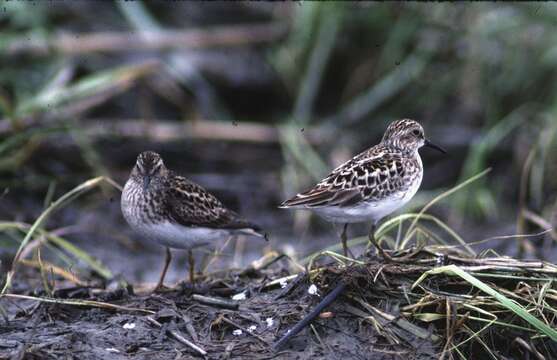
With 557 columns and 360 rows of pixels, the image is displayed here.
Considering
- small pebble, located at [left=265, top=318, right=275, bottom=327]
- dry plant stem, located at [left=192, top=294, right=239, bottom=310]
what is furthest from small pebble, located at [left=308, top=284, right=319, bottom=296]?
dry plant stem, located at [left=192, top=294, right=239, bottom=310]

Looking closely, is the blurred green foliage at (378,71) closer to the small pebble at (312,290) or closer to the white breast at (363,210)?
the white breast at (363,210)

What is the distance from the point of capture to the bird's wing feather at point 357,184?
20.1 feet

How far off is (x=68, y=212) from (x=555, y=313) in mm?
5688

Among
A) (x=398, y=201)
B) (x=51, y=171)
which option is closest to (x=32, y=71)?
(x=51, y=171)

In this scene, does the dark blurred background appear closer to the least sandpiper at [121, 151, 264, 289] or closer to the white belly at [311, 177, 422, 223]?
the least sandpiper at [121, 151, 264, 289]

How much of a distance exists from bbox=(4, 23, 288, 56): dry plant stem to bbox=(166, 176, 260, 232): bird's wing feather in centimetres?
441

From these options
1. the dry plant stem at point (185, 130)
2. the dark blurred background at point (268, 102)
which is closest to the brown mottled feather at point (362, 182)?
the dark blurred background at point (268, 102)

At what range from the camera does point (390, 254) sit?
639 centimetres

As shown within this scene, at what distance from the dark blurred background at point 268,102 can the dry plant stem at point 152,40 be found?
0.06 feet

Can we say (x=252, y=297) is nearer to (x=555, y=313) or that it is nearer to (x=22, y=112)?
(x=555, y=313)

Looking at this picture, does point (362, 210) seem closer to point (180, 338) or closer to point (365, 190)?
point (365, 190)

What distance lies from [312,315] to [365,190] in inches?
40.4

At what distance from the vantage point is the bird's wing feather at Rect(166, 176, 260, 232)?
6473 millimetres

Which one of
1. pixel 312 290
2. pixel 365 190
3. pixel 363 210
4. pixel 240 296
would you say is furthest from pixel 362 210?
pixel 240 296
